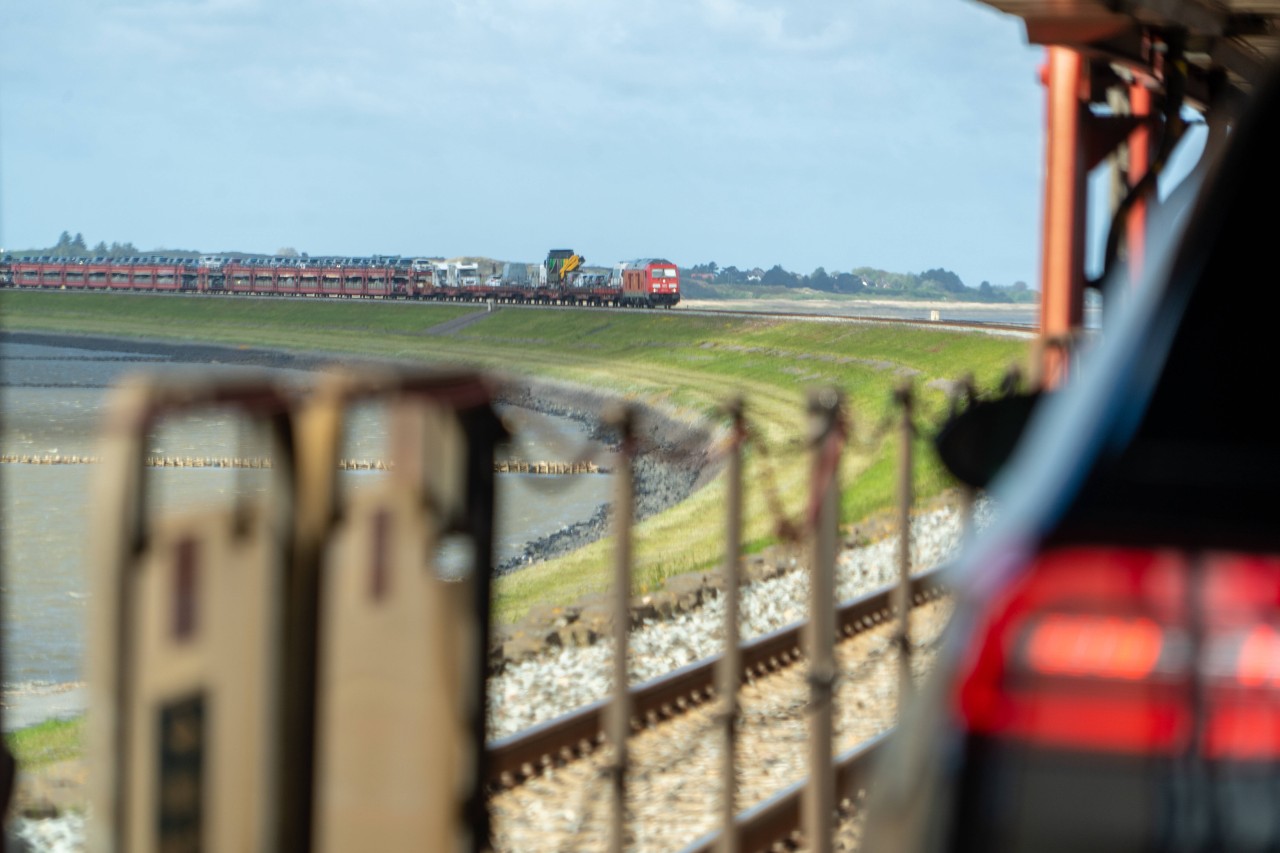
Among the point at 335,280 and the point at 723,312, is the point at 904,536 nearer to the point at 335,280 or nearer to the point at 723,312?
the point at 723,312

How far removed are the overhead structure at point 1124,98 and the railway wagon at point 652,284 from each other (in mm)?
70750

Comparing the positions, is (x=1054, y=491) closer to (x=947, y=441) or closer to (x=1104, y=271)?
(x=947, y=441)

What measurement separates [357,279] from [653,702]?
98.4 meters

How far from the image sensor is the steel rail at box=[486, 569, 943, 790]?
728 cm

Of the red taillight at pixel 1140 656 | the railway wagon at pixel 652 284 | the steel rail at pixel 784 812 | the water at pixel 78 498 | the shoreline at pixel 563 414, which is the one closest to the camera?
the red taillight at pixel 1140 656

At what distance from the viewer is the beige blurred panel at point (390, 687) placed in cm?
290

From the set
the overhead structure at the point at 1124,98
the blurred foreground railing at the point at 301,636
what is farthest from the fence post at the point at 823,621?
the overhead structure at the point at 1124,98

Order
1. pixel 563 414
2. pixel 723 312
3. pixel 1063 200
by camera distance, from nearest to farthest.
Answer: pixel 1063 200 < pixel 563 414 < pixel 723 312

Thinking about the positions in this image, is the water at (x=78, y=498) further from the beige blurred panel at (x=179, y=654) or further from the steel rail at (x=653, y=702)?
the steel rail at (x=653, y=702)

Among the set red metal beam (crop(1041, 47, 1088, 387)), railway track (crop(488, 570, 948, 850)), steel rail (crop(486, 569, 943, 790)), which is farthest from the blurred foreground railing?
red metal beam (crop(1041, 47, 1088, 387))

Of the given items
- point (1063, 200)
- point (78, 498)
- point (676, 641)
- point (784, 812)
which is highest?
point (1063, 200)

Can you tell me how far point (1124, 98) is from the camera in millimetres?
12250

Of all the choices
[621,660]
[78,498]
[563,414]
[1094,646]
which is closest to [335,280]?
[563,414]

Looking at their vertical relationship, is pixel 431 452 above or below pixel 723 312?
below
